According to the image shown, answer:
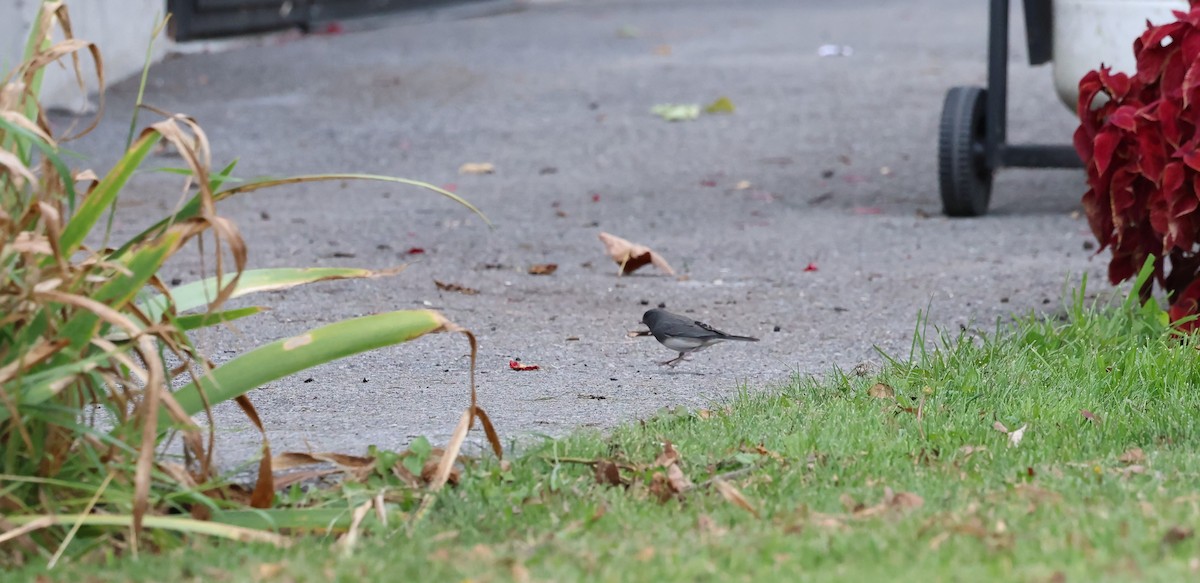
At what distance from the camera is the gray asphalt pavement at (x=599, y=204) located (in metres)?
4.14

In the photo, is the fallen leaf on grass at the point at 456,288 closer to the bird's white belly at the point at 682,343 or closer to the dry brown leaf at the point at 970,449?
the bird's white belly at the point at 682,343

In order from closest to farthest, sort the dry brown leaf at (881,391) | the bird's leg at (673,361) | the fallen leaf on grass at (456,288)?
the dry brown leaf at (881,391), the bird's leg at (673,361), the fallen leaf on grass at (456,288)

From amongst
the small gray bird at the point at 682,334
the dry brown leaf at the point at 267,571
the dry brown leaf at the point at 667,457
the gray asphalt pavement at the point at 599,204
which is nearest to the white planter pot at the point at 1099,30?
the gray asphalt pavement at the point at 599,204

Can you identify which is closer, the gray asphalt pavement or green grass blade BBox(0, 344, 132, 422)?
green grass blade BBox(0, 344, 132, 422)

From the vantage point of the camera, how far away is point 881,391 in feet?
12.4

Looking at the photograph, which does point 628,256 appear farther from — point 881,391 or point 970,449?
point 970,449

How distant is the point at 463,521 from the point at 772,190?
5.03 meters

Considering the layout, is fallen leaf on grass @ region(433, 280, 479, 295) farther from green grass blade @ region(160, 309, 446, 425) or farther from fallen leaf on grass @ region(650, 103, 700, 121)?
fallen leaf on grass @ region(650, 103, 700, 121)

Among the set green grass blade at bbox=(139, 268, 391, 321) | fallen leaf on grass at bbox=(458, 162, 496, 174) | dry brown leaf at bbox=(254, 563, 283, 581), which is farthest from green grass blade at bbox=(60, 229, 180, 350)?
fallen leaf on grass at bbox=(458, 162, 496, 174)

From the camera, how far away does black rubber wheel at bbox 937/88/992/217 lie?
6.44m

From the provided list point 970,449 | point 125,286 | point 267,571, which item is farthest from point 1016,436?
point 125,286

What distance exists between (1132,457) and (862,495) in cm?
70

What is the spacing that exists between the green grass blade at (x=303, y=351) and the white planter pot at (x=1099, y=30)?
3.63m

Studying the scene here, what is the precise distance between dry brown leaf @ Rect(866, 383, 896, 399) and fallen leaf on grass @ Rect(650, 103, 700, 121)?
19.0ft
